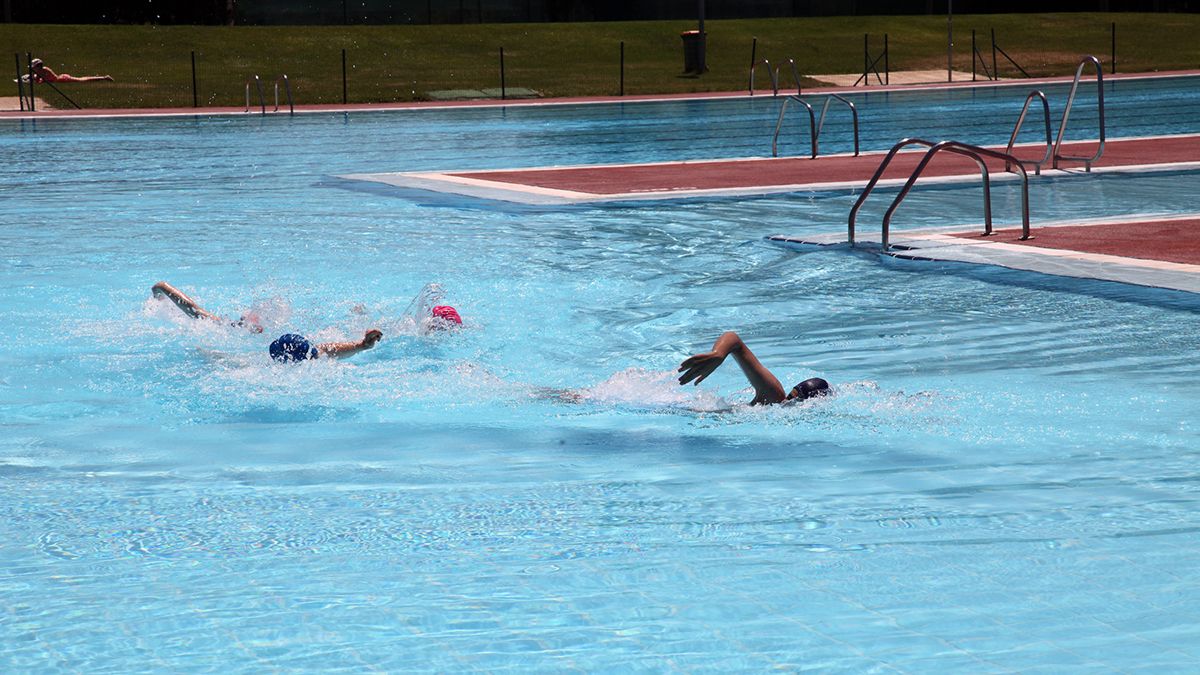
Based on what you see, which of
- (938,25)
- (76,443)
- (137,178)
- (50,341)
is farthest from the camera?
(938,25)

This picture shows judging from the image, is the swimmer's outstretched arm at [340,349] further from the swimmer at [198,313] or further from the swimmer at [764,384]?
the swimmer at [764,384]

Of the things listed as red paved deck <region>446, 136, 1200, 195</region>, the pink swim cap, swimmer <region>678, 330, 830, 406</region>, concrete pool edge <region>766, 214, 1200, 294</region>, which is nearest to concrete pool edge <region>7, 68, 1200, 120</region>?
red paved deck <region>446, 136, 1200, 195</region>

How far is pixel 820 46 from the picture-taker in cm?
5234

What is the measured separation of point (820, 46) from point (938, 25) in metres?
6.80

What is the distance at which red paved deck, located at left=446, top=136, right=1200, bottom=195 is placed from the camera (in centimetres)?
1773

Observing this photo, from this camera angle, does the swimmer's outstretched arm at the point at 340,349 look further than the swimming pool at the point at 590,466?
Yes

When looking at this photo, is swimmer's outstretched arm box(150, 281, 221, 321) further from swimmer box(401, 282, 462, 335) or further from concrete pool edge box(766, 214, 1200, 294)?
concrete pool edge box(766, 214, 1200, 294)

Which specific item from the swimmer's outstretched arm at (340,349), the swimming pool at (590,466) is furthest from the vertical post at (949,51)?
the swimmer's outstretched arm at (340,349)

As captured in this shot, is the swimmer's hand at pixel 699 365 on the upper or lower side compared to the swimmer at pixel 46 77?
lower

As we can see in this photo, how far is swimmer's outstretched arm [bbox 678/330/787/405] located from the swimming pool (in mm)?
179

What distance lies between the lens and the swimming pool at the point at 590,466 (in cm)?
473

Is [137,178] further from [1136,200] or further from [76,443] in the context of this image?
[76,443]

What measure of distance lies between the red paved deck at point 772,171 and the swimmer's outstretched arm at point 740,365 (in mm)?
9582

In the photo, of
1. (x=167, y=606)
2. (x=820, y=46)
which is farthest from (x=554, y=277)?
(x=820, y=46)
